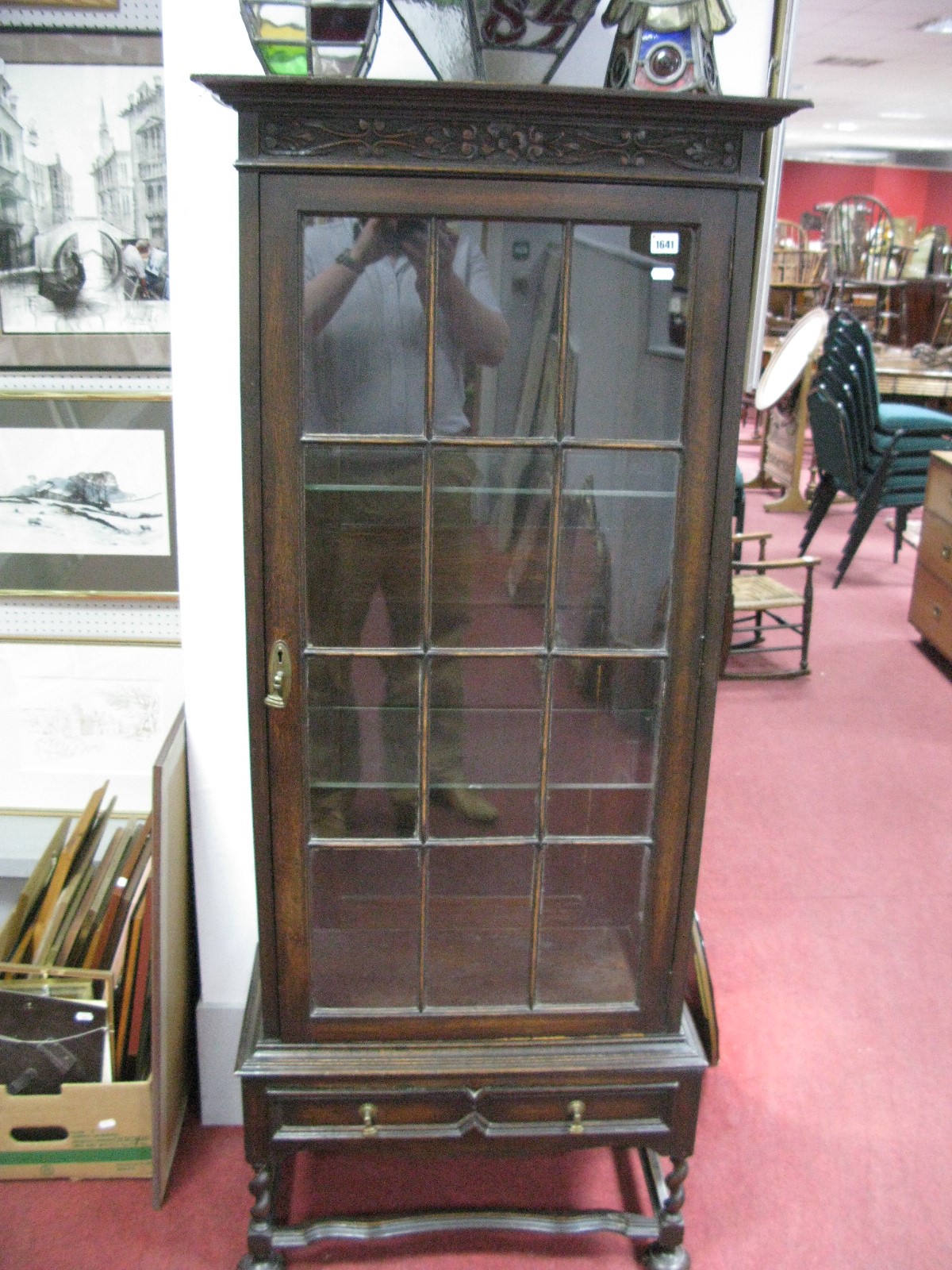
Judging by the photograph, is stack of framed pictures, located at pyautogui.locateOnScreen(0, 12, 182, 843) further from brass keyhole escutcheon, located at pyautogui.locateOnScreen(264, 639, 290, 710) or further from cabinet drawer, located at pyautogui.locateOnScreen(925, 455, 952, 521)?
cabinet drawer, located at pyautogui.locateOnScreen(925, 455, 952, 521)

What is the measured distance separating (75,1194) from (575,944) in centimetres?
96

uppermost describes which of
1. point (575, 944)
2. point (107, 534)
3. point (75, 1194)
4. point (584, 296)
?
point (584, 296)

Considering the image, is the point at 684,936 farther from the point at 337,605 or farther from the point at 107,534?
the point at 107,534

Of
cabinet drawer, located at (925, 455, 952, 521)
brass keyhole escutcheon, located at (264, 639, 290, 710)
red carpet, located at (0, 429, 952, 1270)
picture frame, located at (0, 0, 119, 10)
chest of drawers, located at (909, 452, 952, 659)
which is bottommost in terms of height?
red carpet, located at (0, 429, 952, 1270)

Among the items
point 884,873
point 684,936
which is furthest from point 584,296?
point 884,873

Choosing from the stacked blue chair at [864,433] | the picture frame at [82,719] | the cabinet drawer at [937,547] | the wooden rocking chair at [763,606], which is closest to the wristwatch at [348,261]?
the picture frame at [82,719]

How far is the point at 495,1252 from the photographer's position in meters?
1.66

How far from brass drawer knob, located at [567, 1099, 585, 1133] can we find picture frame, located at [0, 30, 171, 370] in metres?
1.36

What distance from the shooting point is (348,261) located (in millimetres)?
1204

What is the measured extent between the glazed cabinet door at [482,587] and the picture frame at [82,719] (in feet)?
2.31

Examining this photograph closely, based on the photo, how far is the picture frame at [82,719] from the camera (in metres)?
1.97

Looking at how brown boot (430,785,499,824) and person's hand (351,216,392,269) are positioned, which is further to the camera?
brown boot (430,785,499,824)

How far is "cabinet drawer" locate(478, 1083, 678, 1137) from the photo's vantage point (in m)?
1.51

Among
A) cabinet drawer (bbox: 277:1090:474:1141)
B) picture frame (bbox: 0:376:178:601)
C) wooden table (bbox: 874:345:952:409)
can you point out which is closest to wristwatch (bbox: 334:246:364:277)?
picture frame (bbox: 0:376:178:601)
